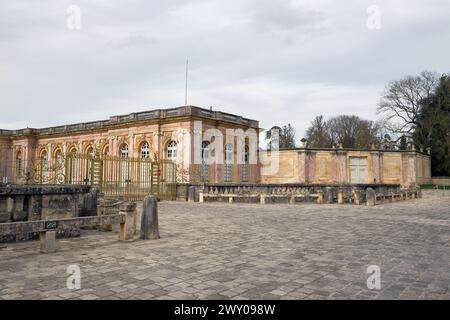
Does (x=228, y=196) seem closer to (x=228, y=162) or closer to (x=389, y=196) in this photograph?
(x=389, y=196)

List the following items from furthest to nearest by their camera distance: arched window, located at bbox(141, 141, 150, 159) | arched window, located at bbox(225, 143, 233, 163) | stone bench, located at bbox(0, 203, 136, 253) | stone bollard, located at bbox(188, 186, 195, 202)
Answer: arched window, located at bbox(225, 143, 233, 163), arched window, located at bbox(141, 141, 150, 159), stone bollard, located at bbox(188, 186, 195, 202), stone bench, located at bbox(0, 203, 136, 253)

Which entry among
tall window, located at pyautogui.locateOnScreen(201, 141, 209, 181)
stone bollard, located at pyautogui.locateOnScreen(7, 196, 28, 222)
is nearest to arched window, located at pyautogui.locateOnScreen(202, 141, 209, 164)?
tall window, located at pyautogui.locateOnScreen(201, 141, 209, 181)

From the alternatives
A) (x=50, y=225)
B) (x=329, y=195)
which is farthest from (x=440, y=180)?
(x=50, y=225)

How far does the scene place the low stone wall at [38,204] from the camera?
6500 millimetres

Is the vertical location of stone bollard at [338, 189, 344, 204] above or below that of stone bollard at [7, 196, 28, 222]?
below

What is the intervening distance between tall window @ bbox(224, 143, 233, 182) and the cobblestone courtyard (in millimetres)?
23381

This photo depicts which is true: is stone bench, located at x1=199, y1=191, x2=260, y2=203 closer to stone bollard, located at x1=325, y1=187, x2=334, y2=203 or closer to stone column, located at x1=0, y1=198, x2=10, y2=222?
stone bollard, located at x1=325, y1=187, x2=334, y2=203

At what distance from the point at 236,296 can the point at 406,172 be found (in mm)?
32059

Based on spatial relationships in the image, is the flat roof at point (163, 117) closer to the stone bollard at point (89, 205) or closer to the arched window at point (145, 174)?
the arched window at point (145, 174)

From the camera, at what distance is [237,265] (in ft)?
16.2

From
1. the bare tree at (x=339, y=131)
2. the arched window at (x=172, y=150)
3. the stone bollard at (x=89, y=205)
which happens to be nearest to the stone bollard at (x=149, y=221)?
the stone bollard at (x=89, y=205)

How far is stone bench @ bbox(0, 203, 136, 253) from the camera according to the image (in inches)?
208
